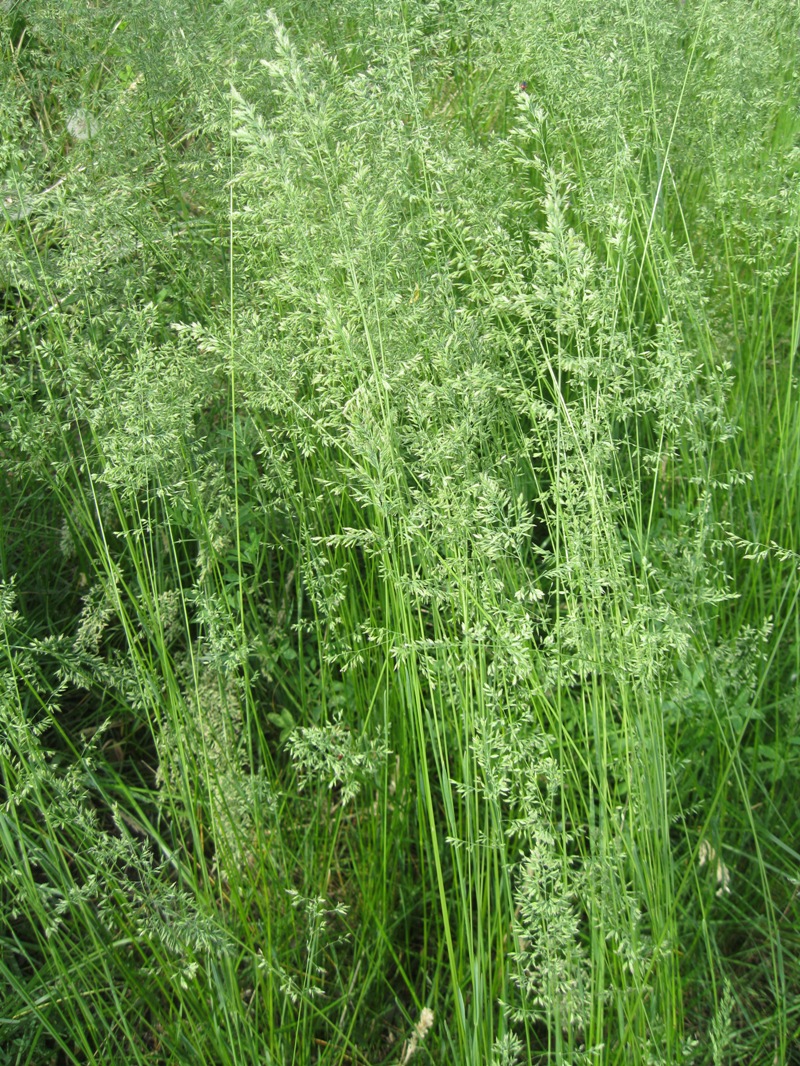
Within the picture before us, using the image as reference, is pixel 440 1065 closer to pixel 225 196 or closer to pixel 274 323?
pixel 274 323

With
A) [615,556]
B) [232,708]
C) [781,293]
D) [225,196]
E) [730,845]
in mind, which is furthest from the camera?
[781,293]

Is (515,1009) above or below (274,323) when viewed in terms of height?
below

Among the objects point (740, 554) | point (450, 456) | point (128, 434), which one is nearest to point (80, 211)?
point (128, 434)

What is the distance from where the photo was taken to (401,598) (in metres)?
1.37

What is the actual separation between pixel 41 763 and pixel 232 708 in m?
0.48

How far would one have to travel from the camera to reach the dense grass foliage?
1.30m

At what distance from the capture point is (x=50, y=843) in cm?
139

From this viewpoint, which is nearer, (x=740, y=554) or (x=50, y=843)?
(x=50, y=843)

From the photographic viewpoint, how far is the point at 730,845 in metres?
1.66

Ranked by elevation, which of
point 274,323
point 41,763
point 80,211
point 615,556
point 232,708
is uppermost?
point 80,211

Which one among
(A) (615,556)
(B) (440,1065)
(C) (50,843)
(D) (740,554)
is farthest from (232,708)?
(D) (740,554)

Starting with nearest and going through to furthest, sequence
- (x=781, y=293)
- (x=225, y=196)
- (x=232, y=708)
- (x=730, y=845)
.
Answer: (x=730, y=845), (x=232, y=708), (x=225, y=196), (x=781, y=293)

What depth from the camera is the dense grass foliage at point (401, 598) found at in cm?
130

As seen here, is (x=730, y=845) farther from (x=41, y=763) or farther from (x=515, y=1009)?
(x=41, y=763)
